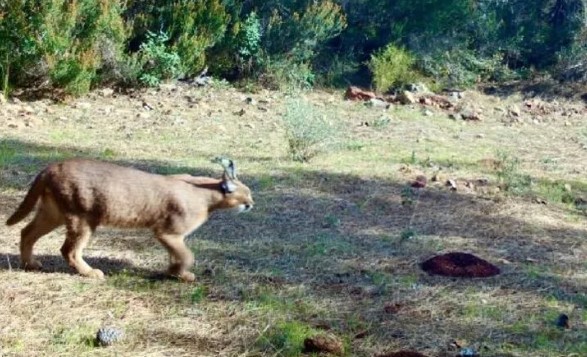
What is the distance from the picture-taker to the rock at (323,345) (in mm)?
5227

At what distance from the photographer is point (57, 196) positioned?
19.9ft

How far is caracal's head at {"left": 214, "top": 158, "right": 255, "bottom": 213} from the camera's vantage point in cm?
653

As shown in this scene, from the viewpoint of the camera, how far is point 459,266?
270 inches

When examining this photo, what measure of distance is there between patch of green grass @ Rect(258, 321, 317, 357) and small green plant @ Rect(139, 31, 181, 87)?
34.2ft

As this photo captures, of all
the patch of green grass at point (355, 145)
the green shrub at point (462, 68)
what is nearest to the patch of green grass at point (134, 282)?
the patch of green grass at point (355, 145)

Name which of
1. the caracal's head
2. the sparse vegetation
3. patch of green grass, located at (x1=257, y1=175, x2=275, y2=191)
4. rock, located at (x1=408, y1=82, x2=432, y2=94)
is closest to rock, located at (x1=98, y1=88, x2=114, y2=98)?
the sparse vegetation

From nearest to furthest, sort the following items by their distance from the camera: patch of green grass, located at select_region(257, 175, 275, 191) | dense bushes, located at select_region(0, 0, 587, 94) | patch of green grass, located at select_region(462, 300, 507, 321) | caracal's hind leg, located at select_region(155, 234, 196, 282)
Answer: patch of green grass, located at select_region(462, 300, 507, 321)
caracal's hind leg, located at select_region(155, 234, 196, 282)
patch of green grass, located at select_region(257, 175, 275, 191)
dense bushes, located at select_region(0, 0, 587, 94)

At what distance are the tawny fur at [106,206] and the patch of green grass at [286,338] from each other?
1.01m

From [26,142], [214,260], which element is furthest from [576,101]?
[214,260]

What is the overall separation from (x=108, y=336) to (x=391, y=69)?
12943 millimetres

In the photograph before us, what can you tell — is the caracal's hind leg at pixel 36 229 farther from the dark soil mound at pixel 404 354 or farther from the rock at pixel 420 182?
the rock at pixel 420 182

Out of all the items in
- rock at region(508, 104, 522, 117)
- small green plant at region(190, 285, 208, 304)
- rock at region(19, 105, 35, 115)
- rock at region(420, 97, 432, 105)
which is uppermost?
rock at region(420, 97, 432, 105)

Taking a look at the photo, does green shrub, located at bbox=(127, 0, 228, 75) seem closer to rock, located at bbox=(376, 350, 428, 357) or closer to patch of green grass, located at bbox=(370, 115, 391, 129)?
patch of green grass, located at bbox=(370, 115, 391, 129)

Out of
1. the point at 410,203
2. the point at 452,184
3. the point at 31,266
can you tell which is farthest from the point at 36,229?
the point at 452,184
